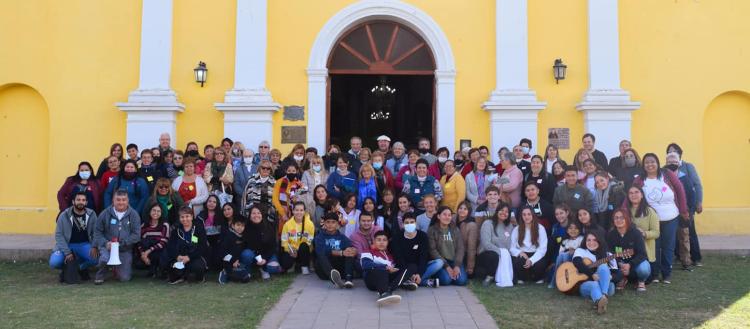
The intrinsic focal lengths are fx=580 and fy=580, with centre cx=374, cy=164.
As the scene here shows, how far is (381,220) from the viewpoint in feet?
25.6

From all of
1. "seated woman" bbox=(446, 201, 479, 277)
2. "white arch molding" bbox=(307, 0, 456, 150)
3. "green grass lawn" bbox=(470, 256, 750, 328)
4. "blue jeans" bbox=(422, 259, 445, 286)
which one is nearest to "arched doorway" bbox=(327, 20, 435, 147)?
"white arch molding" bbox=(307, 0, 456, 150)

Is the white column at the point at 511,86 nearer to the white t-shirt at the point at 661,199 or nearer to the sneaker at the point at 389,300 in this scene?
the white t-shirt at the point at 661,199

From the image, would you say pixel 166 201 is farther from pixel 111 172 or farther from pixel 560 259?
pixel 560 259

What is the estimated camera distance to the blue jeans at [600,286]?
6008 mm

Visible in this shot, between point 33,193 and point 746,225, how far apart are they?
13.0 meters

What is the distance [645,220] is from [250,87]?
6.60 metres

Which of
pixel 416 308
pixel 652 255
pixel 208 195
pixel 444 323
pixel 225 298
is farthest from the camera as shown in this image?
pixel 208 195

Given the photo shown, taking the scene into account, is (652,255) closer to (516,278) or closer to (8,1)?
(516,278)

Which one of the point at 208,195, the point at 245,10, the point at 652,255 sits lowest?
the point at 652,255

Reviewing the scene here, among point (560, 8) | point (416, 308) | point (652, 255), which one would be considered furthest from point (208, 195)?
point (560, 8)

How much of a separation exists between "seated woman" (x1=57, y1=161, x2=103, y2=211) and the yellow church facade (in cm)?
208

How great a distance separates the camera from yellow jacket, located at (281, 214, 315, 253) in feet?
25.3

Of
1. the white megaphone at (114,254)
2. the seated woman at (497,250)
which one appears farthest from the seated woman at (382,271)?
the white megaphone at (114,254)

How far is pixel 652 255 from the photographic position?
7098 mm
